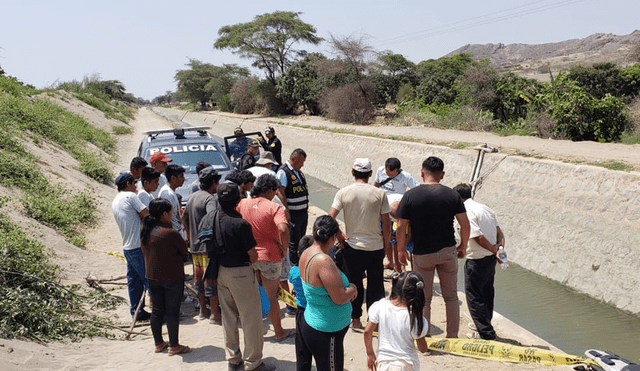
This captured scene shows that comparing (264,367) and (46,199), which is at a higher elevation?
(46,199)

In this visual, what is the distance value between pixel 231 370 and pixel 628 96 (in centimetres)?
2317

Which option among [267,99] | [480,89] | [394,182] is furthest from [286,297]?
[267,99]

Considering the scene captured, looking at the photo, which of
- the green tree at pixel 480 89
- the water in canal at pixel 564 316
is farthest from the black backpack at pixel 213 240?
the green tree at pixel 480 89

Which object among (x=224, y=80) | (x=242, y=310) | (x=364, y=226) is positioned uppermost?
(x=224, y=80)

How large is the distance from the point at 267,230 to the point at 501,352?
2493 mm

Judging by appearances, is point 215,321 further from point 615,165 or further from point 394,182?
point 615,165

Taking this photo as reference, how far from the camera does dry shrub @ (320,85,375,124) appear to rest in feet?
98.1

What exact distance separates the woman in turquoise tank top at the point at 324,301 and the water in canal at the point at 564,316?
14.2 ft

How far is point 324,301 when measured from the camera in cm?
356

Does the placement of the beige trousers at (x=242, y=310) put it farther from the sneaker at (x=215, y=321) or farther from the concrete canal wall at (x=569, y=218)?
the concrete canal wall at (x=569, y=218)

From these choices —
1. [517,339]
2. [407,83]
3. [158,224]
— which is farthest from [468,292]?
[407,83]

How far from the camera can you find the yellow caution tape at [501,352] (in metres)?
4.66

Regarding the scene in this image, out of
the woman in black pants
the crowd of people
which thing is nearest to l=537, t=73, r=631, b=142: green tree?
the crowd of people

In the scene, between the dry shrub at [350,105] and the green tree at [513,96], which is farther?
the dry shrub at [350,105]
